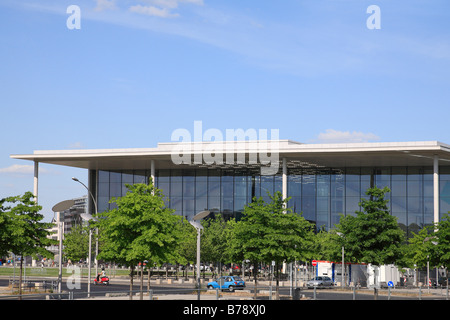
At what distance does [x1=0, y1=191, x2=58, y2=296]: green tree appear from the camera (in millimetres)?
36594

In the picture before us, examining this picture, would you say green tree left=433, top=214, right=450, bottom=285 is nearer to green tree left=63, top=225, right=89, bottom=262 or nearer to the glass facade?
the glass facade

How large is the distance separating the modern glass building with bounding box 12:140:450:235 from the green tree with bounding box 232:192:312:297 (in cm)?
3153

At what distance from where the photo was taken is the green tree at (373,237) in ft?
139

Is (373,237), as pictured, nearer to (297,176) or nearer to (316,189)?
(316,189)

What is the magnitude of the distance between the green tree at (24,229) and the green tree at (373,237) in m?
18.2

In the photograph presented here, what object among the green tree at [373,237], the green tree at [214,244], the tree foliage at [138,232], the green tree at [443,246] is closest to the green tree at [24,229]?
the tree foliage at [138,232]

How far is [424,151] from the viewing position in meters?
71.6

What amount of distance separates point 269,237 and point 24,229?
46.0 feet

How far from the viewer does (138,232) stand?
3597cm

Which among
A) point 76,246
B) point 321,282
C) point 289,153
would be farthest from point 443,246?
point 76,246

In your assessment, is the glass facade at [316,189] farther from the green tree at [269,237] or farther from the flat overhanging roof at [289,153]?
the green tree at [269,237]

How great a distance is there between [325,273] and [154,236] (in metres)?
35.8
